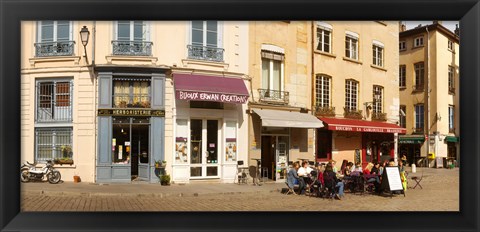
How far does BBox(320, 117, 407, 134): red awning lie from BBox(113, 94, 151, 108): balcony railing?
15.9 ft

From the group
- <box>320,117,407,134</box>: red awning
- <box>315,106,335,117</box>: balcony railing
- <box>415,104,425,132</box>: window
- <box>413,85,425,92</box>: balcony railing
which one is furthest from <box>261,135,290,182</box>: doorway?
<box>413,85,425,92</box>: balcony railing

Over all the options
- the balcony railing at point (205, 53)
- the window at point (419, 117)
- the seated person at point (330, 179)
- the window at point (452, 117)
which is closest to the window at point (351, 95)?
the window at point (419, 117)

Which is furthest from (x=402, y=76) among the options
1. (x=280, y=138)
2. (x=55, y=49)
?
(x=55, y=49)

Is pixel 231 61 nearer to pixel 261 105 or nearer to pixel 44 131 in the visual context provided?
pixel 261 105

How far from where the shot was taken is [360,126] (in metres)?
10.4

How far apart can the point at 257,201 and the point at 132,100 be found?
420cm

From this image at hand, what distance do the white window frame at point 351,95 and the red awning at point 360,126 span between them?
502 millimetres

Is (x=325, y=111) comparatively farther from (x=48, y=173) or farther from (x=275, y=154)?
(x=48, y=173)

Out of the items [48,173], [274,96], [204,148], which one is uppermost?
[274,96]
